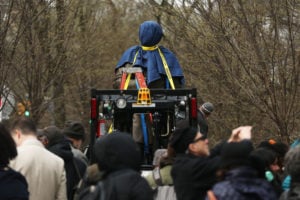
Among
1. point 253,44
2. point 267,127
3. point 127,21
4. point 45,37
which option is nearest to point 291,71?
point 253,44

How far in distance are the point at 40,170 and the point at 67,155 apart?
1.04 m

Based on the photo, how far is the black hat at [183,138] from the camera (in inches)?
304

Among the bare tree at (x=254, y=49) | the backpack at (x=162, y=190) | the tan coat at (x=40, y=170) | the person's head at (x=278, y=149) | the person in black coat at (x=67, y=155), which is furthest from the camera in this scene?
the bare tree at (x=254, y=49)

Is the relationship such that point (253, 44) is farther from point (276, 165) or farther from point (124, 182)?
point (124, 182)

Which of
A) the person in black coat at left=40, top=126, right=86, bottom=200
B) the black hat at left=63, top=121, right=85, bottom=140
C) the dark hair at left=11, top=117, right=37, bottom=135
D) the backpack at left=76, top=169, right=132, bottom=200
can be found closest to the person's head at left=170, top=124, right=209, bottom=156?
the backpack at left=76, top=169, right=132, bottom=200

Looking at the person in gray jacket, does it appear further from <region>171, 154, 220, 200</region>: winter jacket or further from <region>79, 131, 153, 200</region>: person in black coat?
<region>79, 131, 153, 200</region>: person in black coat

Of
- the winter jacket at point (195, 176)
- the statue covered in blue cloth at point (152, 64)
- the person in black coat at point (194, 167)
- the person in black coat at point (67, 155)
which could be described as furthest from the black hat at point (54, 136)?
the winter jacket at point (195, 176)

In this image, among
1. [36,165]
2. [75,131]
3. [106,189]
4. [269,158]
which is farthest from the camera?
[75,131]

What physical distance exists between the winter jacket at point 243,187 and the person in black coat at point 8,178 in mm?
1624

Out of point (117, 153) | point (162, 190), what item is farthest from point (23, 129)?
point (117, 153)

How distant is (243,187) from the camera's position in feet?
22.6

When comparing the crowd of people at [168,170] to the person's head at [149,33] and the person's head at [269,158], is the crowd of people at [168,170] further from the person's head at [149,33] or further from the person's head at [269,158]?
the person's head at [149,33]

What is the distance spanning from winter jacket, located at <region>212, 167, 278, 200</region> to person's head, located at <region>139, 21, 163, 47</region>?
5849 mm

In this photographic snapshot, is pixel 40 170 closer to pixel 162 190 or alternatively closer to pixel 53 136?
pixel 53 136
